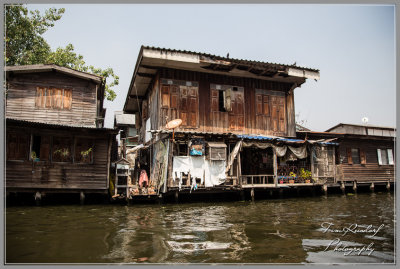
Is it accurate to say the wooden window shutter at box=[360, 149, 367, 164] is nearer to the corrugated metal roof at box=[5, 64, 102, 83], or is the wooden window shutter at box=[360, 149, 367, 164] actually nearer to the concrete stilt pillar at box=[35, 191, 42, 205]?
the corrugated metal roof at box=[5, 64, 102, 83]

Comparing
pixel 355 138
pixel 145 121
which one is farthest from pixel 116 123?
pixel 355 138

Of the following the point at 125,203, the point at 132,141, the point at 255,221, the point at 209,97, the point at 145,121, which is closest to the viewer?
the point at 255,221

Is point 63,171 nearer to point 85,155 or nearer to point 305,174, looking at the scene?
point 85,155

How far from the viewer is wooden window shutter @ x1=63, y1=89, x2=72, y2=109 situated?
1473cm

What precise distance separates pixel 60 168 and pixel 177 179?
18.1 feet

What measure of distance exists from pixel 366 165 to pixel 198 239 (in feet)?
61.1

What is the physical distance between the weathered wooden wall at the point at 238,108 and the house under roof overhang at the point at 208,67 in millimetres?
385

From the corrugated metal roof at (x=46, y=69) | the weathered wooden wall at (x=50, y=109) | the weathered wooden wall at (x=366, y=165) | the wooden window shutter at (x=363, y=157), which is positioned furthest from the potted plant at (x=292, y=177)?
the corrugated metal roof at (x=46, y=69)

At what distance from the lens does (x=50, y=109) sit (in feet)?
47.3

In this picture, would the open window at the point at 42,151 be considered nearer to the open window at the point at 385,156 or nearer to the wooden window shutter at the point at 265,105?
the wooden window shutter at the point at 265,105

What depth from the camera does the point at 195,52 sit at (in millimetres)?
13453

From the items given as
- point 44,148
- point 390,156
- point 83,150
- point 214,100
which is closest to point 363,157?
point 390,156

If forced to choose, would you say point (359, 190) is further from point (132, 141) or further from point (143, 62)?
point (132, 141)

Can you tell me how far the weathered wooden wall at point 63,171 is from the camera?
40.2 feet
